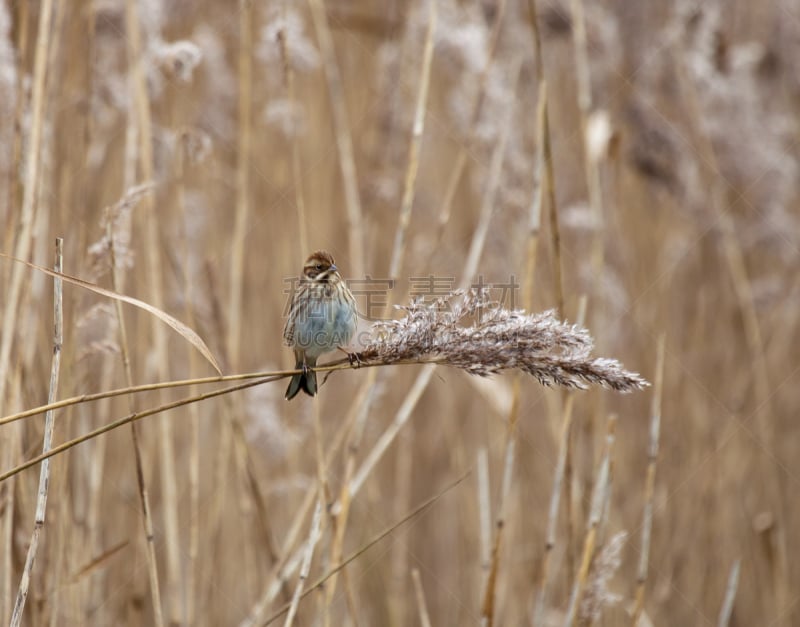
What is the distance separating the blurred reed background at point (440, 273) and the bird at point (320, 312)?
0.58 ft

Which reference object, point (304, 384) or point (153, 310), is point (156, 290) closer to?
point (304, 384)

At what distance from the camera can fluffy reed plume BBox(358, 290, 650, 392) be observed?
109 cm

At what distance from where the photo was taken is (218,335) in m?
2.09

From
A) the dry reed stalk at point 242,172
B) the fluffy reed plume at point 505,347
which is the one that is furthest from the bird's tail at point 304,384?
the fluffy reed plume at point 505,347

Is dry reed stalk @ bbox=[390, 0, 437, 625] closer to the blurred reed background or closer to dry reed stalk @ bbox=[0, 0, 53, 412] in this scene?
the blurred reed background

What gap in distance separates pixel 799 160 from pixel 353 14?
1.69 m

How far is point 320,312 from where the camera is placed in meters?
1.90

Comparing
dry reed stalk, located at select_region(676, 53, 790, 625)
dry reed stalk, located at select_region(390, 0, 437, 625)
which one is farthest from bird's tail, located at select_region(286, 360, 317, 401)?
dry reed stalk, located at select_region(676, 53, 790, 625)

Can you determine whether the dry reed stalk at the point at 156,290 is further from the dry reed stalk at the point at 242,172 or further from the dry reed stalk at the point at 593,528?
the dry reed stalk at the point at 593,528

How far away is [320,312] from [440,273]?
1.10m

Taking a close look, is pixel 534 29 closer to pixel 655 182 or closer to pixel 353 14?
pixel 655 182

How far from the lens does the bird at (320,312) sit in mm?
1886

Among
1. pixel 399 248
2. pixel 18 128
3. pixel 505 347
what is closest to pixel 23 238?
pixel 18 128

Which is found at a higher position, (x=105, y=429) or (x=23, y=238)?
(x=23, y=238)
